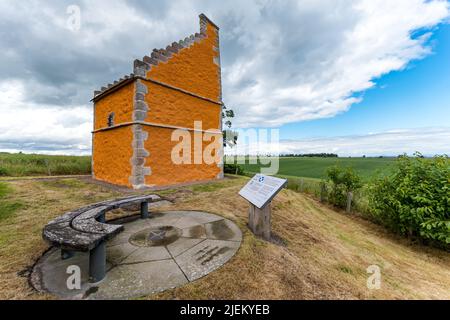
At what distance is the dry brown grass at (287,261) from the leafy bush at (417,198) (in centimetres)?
55

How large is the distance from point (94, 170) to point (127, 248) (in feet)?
30.7

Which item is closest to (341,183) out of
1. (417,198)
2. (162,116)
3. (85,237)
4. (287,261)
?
(417,198)

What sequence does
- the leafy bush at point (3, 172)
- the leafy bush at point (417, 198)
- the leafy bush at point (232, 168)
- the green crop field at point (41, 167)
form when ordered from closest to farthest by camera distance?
the leafy bush at point (417, 198) < the leafy bush at point (3, 172) < the green crop field at point (41, 167) < the leafy bush at point (232, 168)

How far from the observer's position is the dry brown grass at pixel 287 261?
91.0 inches

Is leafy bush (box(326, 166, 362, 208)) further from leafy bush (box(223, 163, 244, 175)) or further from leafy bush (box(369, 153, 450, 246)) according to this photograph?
leafy bush (box(223, 163, 244, 175))

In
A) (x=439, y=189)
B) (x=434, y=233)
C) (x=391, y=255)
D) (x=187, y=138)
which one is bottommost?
(x=391, y=255)

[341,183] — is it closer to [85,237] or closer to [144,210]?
[144,210]

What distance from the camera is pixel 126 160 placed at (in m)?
8.18

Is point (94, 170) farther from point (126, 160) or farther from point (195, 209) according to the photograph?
point (195, 209)

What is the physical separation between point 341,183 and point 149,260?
8.27 metres

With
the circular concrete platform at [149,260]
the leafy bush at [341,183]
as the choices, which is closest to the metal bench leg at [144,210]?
the circular concrete platform at [149,260]

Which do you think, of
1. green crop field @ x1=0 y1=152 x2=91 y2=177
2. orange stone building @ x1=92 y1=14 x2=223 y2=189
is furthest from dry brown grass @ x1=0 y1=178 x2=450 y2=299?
green crop field @ x1=0 y1=152 x2=91 y2=177

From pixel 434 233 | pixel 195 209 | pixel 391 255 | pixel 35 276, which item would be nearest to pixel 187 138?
pixel 195 209

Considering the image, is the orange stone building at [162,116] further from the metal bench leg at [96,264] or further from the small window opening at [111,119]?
the metal bench leg at [96,264]
